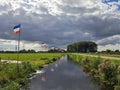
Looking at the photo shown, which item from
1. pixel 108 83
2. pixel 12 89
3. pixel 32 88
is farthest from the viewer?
pixel 108 83

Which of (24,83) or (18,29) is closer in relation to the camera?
(24,83)

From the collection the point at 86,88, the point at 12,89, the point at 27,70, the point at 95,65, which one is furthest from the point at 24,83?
the point at 95,65

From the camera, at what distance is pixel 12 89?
28.4m


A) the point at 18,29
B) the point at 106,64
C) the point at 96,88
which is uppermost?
the point at 18,29

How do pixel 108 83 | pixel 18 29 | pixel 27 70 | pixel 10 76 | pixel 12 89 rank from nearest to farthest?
pixel 12 89, pixel 108 83, pixel 10 76, pixel 18 29, pixel 27 70

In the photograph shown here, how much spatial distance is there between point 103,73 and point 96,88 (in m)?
4.41

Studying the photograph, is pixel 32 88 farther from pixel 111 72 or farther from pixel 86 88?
pixel 111 72

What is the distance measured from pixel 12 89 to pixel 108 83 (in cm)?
1446

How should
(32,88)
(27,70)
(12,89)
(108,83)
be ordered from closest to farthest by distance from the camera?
(12,89) < (32,88) < (108,83) < (27,70)

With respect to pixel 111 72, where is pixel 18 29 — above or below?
above

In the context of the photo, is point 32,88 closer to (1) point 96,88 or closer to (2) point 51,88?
(2) point 51,88

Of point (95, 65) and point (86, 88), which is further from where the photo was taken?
point (95, 65)

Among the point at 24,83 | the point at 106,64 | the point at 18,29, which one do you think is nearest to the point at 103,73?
the point at 106,64

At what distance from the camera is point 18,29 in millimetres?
45062
